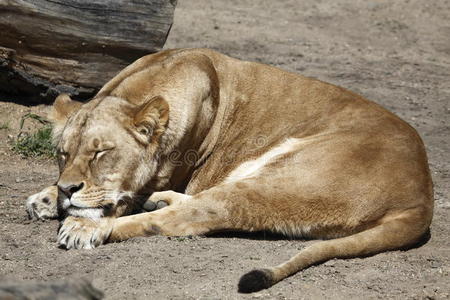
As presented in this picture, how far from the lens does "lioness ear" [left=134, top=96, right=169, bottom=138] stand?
4.95 meters

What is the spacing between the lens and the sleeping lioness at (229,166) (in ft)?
15.6

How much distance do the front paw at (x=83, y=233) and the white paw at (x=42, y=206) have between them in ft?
1.27

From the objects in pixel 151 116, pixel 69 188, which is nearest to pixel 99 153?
pixel 69 188

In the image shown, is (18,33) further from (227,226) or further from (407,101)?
(407,101)

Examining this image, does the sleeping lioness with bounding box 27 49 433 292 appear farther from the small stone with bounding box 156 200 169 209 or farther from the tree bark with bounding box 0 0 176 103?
the tree bark with bounding box 0 0 176 103

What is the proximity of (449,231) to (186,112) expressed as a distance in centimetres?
189

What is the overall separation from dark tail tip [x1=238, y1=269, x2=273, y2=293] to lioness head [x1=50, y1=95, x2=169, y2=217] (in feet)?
3.87

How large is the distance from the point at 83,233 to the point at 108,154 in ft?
1.62

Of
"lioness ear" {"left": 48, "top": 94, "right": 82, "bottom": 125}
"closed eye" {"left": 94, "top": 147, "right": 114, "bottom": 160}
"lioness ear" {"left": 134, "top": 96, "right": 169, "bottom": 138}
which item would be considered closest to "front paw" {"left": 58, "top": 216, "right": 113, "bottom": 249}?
"closed eye" {"left": 94, "top": 147, "right": 114, "bottom": 160}

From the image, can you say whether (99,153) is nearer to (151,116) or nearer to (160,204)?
(151,116)

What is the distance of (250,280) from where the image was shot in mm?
4016

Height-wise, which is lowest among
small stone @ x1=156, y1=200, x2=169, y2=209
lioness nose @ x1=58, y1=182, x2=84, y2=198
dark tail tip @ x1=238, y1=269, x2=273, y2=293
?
small stone @ x1=156, y1=200, x2=169, y2=209

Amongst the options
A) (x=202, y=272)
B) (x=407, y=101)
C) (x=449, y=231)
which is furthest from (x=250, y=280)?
(x=407, y=101)

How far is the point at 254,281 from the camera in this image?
402cm
